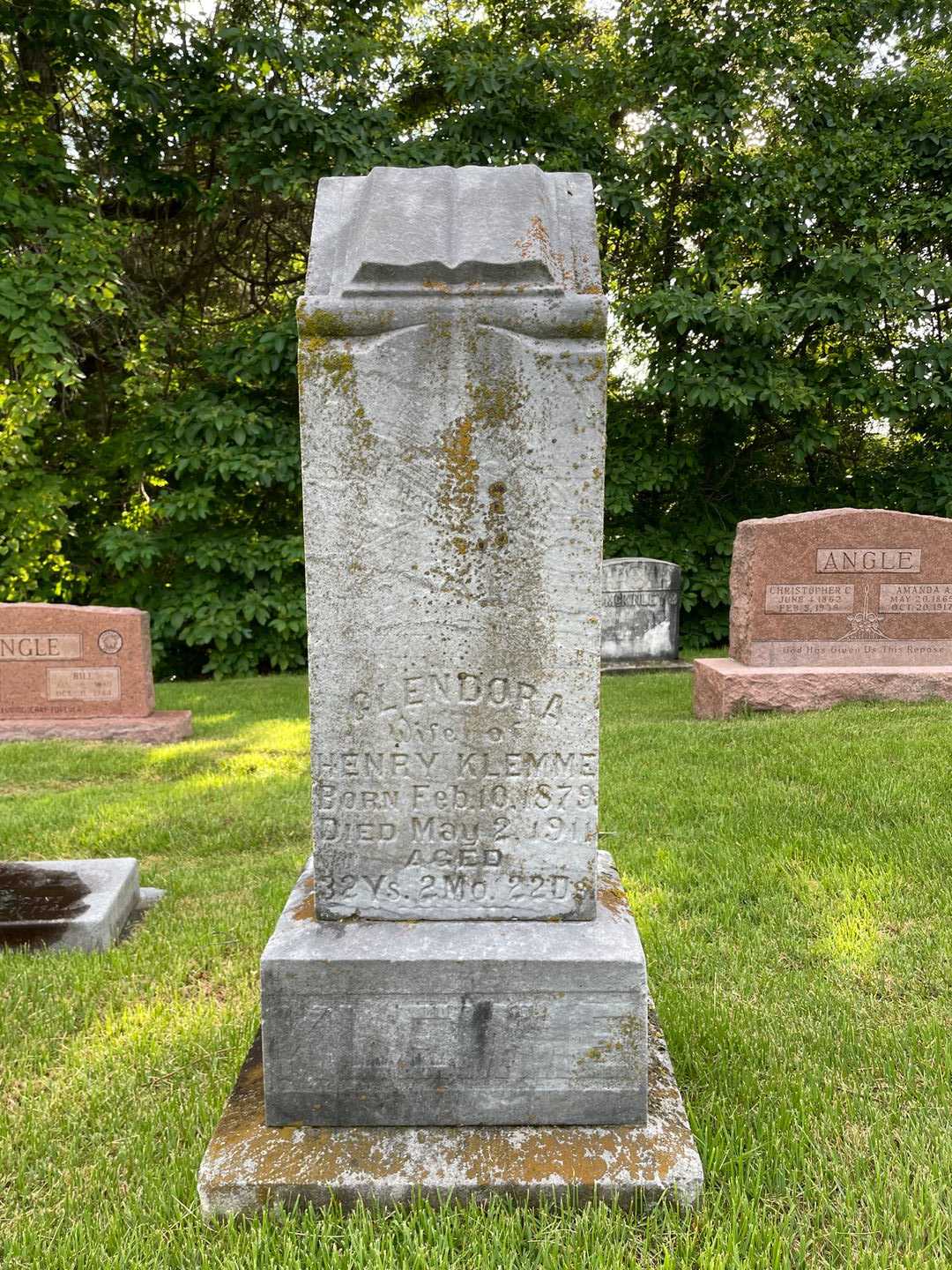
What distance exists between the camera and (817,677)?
296 inches

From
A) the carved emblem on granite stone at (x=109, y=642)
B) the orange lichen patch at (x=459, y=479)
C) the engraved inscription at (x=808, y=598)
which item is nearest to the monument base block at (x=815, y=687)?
the engraved inscription at (x=808, y=598)

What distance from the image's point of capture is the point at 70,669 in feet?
26.8

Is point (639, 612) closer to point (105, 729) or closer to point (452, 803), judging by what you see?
point (105, 729)

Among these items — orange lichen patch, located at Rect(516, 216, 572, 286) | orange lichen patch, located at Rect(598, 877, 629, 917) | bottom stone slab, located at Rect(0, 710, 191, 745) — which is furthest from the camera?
bottom stone slab, located at Rect(0, 710, 191, 745)

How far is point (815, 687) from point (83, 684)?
6.57 metres

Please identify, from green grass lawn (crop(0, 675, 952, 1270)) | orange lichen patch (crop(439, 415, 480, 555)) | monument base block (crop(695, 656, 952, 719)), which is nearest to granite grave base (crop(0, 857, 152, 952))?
green grass lawn (crop(0, 675, 952, 1270))

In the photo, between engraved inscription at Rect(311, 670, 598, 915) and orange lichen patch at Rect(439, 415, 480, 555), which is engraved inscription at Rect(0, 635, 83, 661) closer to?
engraved inscription at Rect(311, 670, 598, 915)

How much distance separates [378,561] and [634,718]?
607 centimetres

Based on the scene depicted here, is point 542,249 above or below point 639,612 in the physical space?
above

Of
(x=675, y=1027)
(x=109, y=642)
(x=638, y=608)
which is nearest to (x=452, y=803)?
(x=675, y=1027)

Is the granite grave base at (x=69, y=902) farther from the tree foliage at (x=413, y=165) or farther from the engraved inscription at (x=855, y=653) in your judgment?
the tree foliage at (x=413, y=165)

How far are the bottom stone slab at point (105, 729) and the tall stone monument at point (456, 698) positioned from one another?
604cm

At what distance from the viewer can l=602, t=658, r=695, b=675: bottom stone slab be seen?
1098 cm

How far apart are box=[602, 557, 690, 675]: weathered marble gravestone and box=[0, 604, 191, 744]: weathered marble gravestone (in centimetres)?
536
